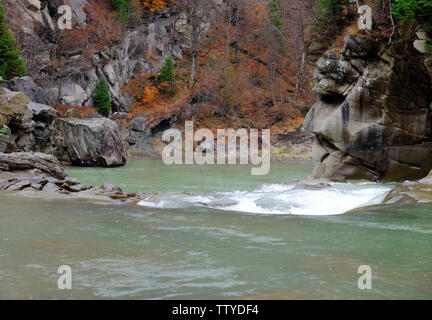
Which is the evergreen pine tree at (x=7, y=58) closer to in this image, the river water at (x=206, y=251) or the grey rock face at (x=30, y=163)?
the grey rock face at (x=30, y=163)

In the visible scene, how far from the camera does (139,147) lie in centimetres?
→ 3603

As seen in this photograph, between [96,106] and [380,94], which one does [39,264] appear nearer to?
[380,94]

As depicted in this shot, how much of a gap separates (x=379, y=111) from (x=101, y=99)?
84.3ft

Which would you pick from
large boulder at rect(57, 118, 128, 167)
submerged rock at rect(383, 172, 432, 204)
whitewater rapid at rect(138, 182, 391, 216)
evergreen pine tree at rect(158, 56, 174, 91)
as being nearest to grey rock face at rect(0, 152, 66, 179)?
whitewater rapid at rect(138, 182, 391, 216)

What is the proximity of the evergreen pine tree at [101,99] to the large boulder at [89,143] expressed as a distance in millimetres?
9947

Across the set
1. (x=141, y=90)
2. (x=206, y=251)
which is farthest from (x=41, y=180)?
(x=141, y=90)

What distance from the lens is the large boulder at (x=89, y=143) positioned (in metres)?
25.8

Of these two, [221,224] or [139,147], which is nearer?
[221,224]

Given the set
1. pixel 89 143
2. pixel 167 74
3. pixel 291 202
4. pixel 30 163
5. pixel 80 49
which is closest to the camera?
pixel 291 202

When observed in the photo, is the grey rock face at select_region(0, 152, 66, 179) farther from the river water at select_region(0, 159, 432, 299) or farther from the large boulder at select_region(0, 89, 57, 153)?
the river water at select_region(0, 159, 432, 299)

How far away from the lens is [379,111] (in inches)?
678

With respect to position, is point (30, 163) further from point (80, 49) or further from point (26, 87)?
point (80, 49)

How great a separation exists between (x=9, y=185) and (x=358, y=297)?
433 inches

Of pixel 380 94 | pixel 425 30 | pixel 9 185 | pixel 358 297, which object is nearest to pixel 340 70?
pixel 380 94
